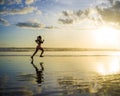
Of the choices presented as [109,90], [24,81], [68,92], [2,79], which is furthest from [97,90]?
[2,79]

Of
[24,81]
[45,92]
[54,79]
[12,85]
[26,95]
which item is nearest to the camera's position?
[26,95]

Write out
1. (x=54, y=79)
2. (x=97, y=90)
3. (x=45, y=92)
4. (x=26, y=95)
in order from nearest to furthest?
1. (x=26, y=95)
2. (x=45, y=92)
3. (x=97, y=90)
4. (x=54, y=79)

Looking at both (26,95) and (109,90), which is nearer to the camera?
(26,95)

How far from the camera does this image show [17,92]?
36.0 feet

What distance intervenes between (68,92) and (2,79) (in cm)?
441

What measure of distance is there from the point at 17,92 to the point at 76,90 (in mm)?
2233

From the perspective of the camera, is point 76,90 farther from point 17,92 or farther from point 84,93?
point 17,92

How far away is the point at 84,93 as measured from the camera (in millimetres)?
11031

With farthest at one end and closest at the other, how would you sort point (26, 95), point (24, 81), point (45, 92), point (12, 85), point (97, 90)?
point (24, 81), point (12, 85), point (97, 90), point (45, 92), point (26, 95)

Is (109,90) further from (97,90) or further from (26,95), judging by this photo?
(26,95)

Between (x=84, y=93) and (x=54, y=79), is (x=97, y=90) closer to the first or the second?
(x=84, y=93)

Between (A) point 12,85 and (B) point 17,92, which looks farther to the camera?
(A) point 12,85

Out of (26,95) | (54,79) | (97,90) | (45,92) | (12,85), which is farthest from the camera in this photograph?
(54,79)

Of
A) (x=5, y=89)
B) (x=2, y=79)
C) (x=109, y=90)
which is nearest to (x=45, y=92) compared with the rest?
(x=5, y=89)
